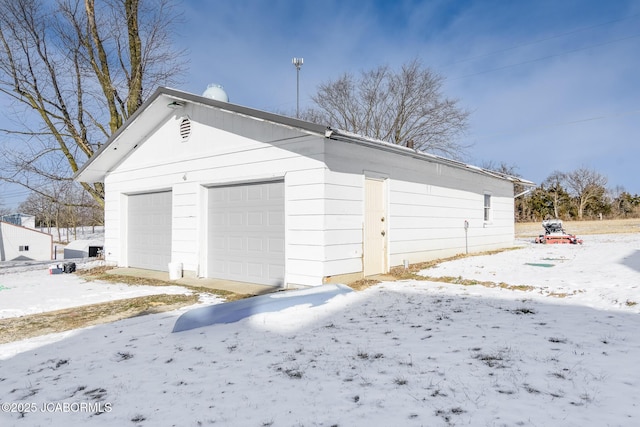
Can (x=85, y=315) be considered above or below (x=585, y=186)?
below

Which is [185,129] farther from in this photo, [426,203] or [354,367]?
[354,367]

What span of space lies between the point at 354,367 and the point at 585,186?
4783 cm

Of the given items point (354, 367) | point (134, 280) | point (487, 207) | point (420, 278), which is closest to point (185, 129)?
point (134, 280)

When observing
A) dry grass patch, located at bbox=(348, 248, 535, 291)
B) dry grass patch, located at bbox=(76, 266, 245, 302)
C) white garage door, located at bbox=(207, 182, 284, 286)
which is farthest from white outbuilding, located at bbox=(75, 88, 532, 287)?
dry grass patch, located at bbox=(76, 266, 245, 302)

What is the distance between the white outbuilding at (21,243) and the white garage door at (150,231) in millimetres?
32946

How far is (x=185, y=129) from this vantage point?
10.0m

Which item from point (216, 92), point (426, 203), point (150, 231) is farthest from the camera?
point (150, 231)

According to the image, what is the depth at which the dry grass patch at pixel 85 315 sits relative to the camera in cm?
539

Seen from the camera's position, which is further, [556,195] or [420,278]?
[556,195]

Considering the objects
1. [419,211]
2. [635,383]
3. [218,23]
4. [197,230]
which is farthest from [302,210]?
[218,23]

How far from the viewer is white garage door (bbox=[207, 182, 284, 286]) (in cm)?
823

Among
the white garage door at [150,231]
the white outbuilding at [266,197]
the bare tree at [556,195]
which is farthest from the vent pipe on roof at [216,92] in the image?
the bare tree at [556,195]

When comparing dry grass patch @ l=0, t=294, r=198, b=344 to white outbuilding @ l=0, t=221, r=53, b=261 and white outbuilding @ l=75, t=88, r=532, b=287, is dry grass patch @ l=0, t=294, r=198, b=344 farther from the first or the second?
white outbuilding @ l=0, t=221, r=53, b=261

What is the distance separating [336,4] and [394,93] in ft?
38.7
